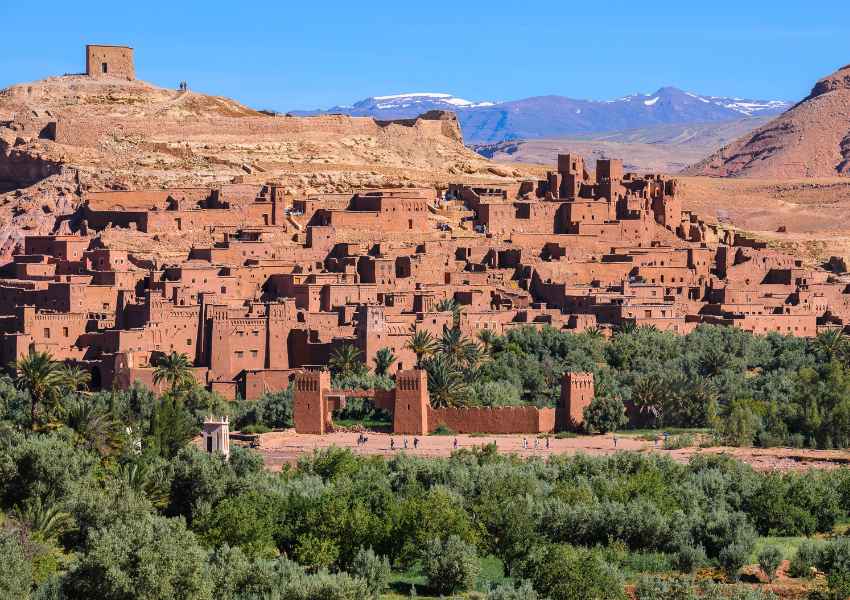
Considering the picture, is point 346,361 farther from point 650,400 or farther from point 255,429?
point 650,400

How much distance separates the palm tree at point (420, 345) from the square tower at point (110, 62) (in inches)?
917

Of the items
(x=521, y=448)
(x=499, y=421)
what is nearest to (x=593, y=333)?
(x=499, y=421)

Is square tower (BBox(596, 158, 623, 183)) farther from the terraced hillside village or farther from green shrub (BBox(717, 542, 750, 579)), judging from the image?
green shrub (BBox(717, 542, 750, 579))

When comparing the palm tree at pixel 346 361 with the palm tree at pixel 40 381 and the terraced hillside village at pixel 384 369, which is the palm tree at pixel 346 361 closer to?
the terraced hillside village at pixel 384 369

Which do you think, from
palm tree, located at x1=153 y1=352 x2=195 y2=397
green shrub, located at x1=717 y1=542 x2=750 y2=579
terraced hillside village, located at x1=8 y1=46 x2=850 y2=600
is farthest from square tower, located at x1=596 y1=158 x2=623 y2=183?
green shrub, located at x1=717 y1=542 x2=750 y2=579

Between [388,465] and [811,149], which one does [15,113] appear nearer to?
[388,465]

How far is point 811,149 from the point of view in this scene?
116 meters

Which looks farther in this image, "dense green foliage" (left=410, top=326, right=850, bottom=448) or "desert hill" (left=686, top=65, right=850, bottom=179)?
"desert hill" (left=686, top=65, right=850, bottom=179)

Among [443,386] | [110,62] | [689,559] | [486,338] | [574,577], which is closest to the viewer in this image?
[574,577]

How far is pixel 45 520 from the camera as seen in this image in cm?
3250

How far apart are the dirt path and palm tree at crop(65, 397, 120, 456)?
124 inches

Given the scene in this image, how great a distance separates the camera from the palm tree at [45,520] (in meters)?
32.2

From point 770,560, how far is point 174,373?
17929 mm

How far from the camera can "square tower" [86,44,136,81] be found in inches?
2652
